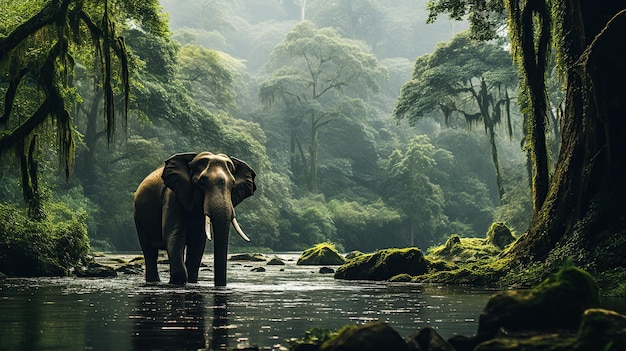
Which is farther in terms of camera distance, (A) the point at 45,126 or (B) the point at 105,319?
(A) the point at 45,126

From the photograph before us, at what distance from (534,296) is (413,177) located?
70311 mm

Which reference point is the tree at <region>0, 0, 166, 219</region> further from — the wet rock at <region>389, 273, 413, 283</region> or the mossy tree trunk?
the mossy tree trunk

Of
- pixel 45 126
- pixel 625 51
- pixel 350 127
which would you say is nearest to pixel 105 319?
pixel 625 51

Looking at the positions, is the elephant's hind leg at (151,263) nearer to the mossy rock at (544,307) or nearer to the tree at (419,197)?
the mossy rock at (544,307)

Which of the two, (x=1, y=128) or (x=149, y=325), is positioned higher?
(x=1, y=128)

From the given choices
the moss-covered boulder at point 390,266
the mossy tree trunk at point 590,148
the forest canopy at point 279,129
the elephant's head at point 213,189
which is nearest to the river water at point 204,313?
the elephant's head at point 213,189

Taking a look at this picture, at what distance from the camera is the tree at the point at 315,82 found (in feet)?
279

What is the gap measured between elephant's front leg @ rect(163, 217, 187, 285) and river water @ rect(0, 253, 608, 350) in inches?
15.2

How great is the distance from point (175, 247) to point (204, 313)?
7.62m

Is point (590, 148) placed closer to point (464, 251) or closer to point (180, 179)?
point (180, 179)

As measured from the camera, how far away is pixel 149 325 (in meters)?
10.2

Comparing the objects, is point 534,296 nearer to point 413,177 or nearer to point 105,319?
point 105,319

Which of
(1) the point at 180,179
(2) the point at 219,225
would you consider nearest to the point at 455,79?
(1) the point at 180,179

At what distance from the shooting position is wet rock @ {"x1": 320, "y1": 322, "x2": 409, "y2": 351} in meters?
7.06
